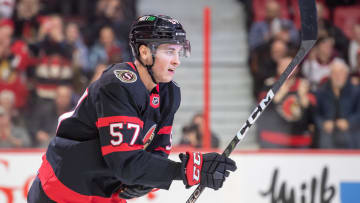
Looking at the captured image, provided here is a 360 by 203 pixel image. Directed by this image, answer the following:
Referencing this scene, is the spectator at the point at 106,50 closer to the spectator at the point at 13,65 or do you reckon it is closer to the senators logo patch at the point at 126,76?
the spectator at the point at 13,65

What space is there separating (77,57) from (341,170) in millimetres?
2071

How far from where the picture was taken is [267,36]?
Result: 4664 mm

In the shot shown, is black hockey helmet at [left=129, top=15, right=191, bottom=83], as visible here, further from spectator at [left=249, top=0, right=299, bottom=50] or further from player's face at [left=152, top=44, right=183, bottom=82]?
spectator at [left=249, top=0, right=299, bottom=50]

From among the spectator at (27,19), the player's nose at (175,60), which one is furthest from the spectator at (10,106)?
the player's nose at (175,60)

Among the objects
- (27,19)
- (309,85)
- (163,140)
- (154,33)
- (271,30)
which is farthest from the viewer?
(27,19)

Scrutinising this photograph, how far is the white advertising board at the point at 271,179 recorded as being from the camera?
147 inches

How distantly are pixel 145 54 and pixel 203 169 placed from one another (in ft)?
1.53

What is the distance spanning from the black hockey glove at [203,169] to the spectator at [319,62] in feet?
7.37

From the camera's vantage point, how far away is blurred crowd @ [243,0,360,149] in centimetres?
409

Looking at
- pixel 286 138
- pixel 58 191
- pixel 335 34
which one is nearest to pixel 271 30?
pixel 335 34

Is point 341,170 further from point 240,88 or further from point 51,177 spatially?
point 51,177

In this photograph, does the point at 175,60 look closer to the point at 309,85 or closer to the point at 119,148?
the point at 119,148

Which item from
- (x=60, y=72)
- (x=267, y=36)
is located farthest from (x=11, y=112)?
(x=267, y=36)

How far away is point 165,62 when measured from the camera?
7.21 feet
